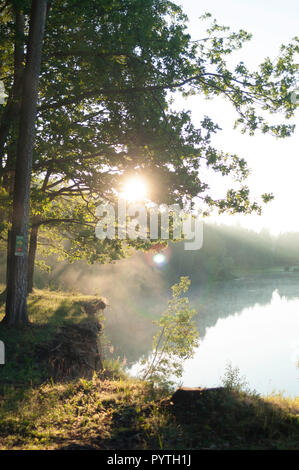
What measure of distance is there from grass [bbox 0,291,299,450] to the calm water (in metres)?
10.9

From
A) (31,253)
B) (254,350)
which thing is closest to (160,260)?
(254,350)

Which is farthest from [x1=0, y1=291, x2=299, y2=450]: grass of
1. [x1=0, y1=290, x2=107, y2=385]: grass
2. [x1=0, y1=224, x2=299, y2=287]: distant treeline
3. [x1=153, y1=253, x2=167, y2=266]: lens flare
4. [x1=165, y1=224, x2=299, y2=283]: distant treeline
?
[x1=153, y1=253, x2=167, y2=266]: lens flare

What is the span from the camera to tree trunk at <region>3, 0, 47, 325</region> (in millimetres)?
9984

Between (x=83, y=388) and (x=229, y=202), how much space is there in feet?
23.9

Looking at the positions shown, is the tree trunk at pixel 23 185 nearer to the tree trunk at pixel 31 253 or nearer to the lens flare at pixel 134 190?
the lens flare at pixel 134 190

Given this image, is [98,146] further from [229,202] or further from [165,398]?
[165,398]

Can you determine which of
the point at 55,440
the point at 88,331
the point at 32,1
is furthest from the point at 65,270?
the point at 55,440

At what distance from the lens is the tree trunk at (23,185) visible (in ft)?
32.8

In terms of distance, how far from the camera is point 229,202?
11.4m

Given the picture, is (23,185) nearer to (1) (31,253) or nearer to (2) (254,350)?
(1) (31,253)

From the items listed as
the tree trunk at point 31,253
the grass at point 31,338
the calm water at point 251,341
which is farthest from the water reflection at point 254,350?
the tree trunk at point 31,253
